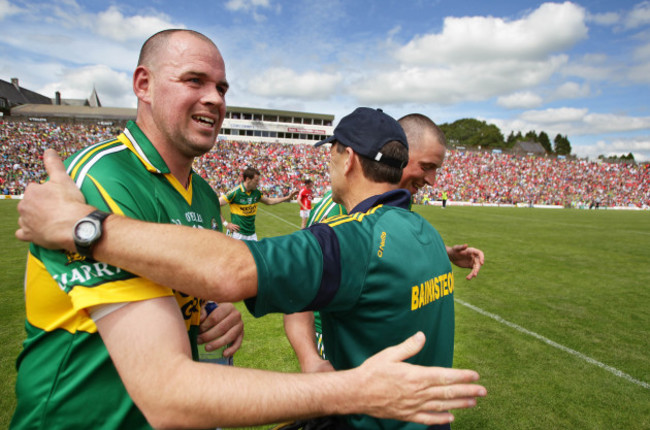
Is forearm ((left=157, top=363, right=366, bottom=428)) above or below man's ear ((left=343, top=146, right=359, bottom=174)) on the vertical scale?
below

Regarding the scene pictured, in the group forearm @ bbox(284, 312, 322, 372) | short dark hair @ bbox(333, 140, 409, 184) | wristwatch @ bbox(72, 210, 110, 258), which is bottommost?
forearm @ bbox(284, 312, 322, 372)

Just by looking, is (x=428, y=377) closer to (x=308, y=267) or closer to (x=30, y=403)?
(x=308, y=267)

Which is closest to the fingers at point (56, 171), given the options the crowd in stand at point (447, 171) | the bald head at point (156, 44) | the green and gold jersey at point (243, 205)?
the bald head at point (156, 44)

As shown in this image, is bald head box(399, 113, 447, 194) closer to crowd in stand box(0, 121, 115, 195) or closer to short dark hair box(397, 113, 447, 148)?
short dark hair box(397, 113, 447, 148)

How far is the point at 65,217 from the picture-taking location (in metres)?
1.15

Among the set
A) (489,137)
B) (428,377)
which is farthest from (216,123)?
(489,137)

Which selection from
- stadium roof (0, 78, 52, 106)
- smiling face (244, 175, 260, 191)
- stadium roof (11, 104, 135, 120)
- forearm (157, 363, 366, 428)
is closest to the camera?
forearm (157, 363, 366, 428)

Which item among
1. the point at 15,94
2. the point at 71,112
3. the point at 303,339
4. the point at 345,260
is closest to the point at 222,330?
the point at 303,339

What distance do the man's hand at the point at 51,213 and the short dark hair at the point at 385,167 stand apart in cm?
130

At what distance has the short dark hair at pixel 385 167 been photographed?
1.96 metres

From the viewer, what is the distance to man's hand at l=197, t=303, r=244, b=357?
1.90 m

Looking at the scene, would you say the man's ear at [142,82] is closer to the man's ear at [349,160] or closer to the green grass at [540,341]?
the man's ear at [349,160]

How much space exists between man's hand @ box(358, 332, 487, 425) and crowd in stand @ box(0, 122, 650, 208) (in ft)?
129

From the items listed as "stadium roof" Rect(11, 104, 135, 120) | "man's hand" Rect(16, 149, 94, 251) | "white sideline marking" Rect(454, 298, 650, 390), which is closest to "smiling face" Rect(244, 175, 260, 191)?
"white sideline marking" Rect(454, 298, 650, 390)
